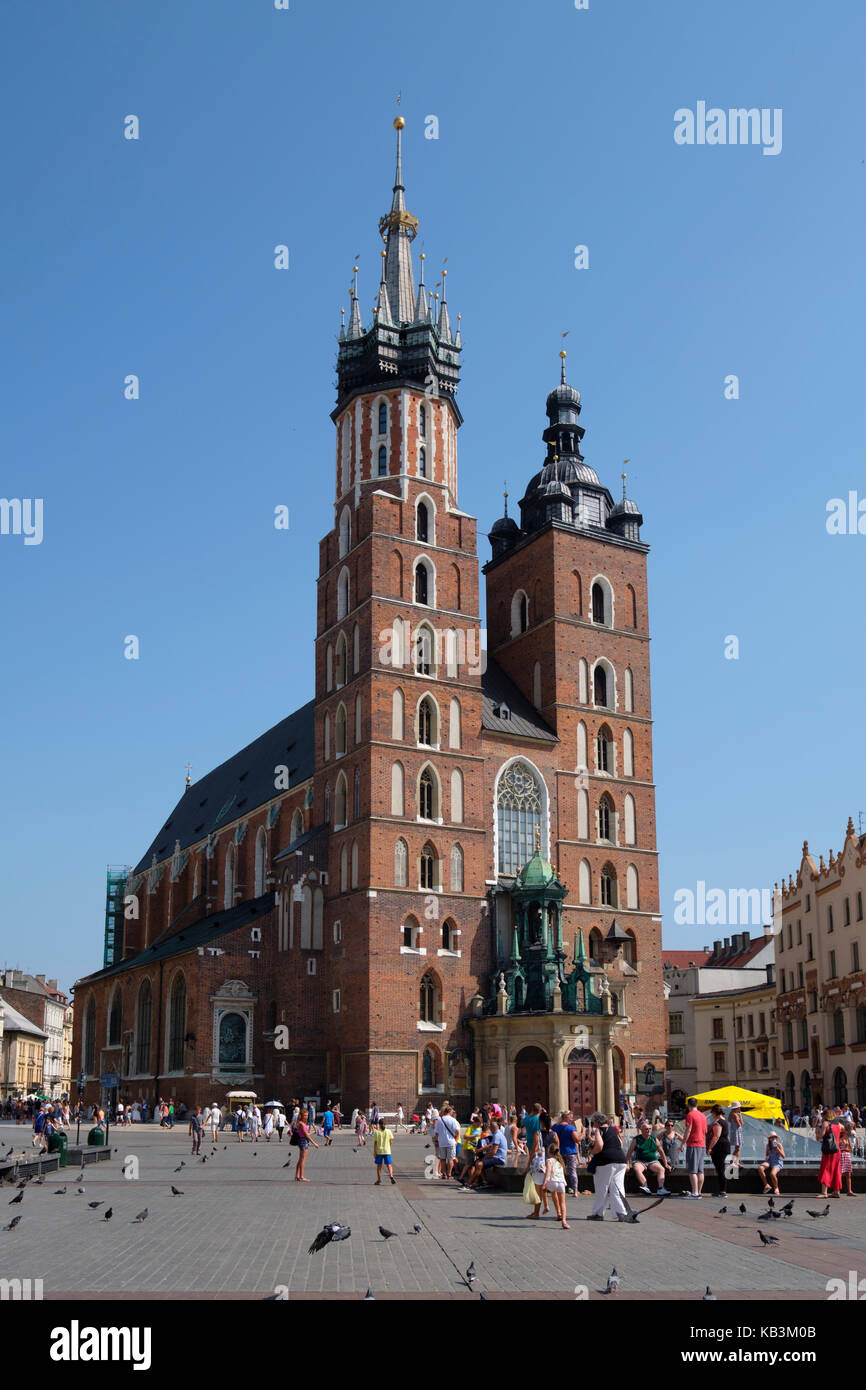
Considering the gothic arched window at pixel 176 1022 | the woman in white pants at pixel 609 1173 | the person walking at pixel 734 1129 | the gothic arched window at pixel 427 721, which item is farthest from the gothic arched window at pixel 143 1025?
the woman in white pants at pixel 609 1173

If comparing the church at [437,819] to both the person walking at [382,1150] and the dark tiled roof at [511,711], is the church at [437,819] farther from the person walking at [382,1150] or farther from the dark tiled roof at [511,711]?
the person walking at [382,1150]

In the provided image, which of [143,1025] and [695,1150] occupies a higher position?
[143,1025]

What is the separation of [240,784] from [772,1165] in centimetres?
5451

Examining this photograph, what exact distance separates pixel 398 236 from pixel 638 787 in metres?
27.0

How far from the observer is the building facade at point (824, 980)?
5250cm

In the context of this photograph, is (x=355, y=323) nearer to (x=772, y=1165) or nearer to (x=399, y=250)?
(x=399, y=250)

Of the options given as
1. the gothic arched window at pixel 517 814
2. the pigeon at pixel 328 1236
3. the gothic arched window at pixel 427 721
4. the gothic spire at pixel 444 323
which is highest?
the gothic spire at pixel 444 323

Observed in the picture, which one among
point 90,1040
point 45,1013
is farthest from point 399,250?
point 45,1013

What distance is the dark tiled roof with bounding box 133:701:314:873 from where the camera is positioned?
217 feet

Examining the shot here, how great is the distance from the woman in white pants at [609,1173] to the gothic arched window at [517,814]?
113 feet

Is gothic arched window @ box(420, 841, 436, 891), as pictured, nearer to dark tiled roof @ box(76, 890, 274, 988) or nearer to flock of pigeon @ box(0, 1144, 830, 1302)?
dark tiled roof @ box(76, 890, 274, 988)

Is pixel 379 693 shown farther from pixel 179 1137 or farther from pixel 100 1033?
pixel 100 1033

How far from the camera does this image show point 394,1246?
1513 cm

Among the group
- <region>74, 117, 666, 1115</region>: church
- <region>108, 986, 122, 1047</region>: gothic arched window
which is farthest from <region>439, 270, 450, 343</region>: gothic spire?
<region>108, 986, 122, 1047</region>: gothic arched window
